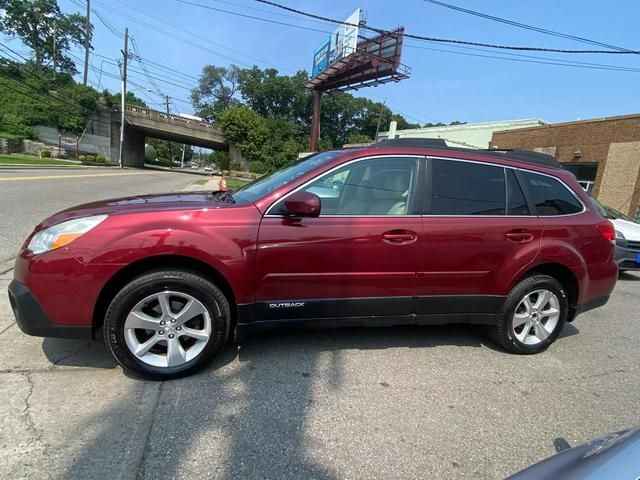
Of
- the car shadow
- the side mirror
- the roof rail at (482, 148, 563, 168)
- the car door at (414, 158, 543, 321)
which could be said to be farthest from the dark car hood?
the car shadow

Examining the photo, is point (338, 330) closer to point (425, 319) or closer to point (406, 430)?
point (425, 319)

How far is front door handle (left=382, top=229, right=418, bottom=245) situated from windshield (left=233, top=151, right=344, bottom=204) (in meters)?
0.78

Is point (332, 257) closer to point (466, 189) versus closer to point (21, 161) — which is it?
point (466, 189)

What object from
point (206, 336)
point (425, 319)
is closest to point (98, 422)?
point (206, 336)

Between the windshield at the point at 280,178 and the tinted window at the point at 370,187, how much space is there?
7.4 inches

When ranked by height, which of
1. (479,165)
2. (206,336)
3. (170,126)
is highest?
(170,126)

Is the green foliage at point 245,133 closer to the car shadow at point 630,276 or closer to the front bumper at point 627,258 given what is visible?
the car shadow at point 630,276

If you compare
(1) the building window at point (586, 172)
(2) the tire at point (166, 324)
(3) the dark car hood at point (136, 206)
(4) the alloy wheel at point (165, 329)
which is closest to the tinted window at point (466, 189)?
(3) the dark car hood at point (136, 206)

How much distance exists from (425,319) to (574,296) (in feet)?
5.13

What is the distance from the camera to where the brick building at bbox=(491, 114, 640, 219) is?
16.4 meters

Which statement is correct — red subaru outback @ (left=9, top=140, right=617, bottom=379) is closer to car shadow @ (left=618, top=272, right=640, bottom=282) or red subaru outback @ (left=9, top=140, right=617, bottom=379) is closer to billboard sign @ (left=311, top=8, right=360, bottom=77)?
car shadow @ (left=618, top=272, right=640, bottom=282)

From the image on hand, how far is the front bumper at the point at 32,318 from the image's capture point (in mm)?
2555

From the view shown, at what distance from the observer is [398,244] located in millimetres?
3096

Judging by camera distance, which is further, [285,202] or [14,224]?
[14,224]
